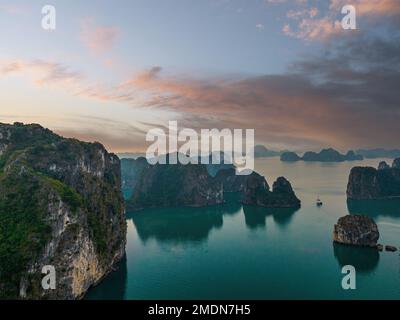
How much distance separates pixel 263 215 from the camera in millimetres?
172375

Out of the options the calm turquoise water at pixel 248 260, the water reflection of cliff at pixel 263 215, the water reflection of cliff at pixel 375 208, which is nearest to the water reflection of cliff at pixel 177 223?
the calm turquoise water at pixel 248 260

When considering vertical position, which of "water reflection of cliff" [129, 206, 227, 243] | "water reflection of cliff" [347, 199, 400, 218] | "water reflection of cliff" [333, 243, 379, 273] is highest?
"water reflection of cliff" [347, 199, 400, 218]

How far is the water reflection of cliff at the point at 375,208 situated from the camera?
166m

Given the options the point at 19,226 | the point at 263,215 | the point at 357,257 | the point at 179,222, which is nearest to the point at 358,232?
the point at 357,257

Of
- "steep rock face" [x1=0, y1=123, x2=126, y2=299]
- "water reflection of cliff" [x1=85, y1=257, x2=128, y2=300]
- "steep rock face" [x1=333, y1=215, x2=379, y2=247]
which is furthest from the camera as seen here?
"steep rock face" [x1=333, y1=215, x2=379, y2=247]

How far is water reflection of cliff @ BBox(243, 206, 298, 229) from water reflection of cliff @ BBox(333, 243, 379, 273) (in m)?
39.7

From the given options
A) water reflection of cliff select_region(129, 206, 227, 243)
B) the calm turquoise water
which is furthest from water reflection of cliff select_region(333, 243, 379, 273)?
water reflection of cliff select_region(129, 206, 227, 243)

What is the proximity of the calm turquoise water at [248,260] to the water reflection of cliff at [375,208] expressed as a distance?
105 centimetres

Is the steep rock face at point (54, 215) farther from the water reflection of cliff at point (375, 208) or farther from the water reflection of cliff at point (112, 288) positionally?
the water reflection of cliff at point (375, 208)

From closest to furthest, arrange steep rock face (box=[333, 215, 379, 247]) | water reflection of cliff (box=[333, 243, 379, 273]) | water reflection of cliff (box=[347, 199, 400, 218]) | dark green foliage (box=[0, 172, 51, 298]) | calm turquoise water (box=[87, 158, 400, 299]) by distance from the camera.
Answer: dark green foliage (box=[0, 172, 51, 298]) < calm turquoise water (box=[87, 158, 400, 299]) < water reflection of cliff (box=[333, 243, 379, 273]) < steep rock face (box=[333, 215, 379, 247]) < water reflection of cliff (box=[347, 199, 400, 218])

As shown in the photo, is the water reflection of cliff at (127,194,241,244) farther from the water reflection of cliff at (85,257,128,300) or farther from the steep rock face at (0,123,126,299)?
the water reflection of cliff at (85,257,128,300)

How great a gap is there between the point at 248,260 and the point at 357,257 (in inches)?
1237

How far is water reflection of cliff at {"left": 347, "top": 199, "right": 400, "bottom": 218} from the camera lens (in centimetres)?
16625

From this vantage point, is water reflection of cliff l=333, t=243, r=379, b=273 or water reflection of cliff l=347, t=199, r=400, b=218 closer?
water reflection of cliff l=333, t=243, r=379, b=273
